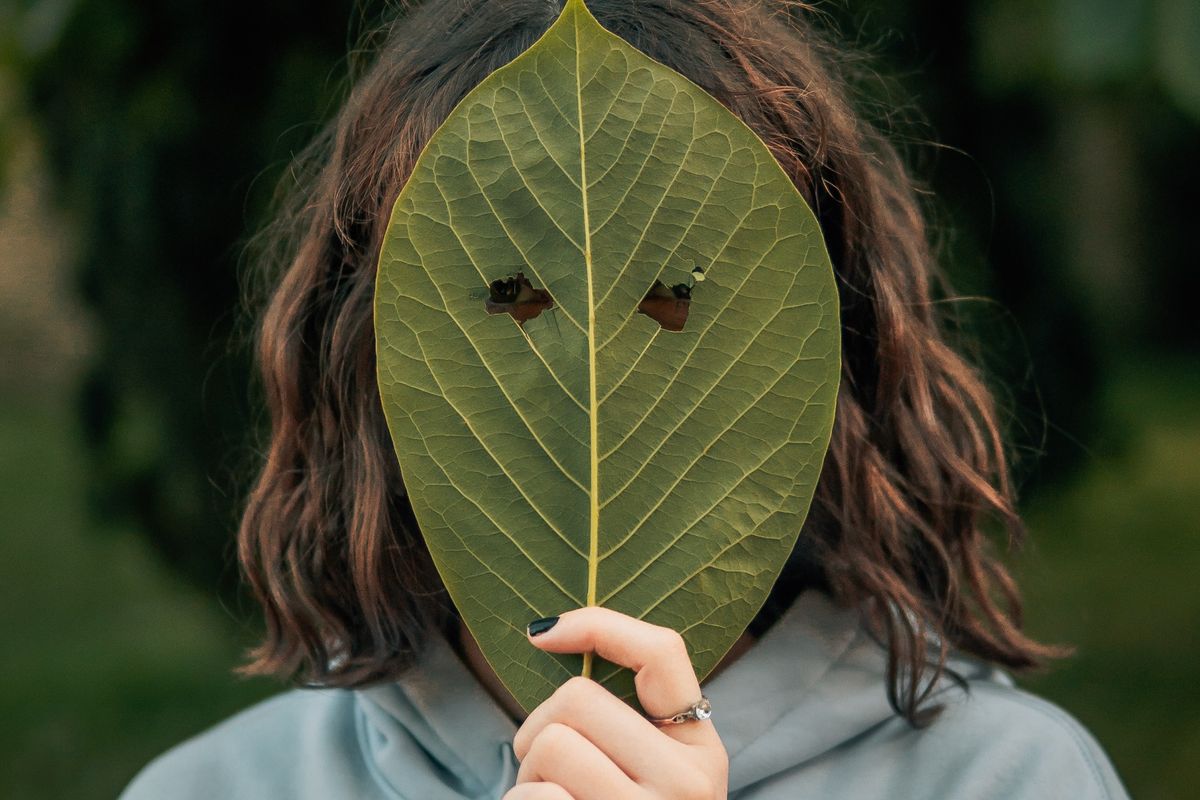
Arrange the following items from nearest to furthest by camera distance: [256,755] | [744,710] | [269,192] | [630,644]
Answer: [630,644], [744,710], [256,755], [269,192]

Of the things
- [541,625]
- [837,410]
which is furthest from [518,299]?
[837,410]

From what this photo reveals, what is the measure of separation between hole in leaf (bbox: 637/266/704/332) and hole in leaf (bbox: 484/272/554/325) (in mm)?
50

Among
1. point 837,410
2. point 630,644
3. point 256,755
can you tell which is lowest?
point 256,755

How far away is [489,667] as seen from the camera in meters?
1.20

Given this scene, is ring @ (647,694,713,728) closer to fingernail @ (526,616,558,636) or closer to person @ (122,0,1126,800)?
fingernail @ (526,616,558,636)

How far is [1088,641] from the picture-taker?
14.4ft

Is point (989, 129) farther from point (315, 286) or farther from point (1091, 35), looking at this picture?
point (315, 286)

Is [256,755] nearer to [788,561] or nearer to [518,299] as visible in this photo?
[788,561]

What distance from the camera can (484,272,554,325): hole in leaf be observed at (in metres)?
0.65

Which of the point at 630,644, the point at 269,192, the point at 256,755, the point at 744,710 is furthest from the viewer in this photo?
the point at 269,192

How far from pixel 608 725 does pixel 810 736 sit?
1.77 feet

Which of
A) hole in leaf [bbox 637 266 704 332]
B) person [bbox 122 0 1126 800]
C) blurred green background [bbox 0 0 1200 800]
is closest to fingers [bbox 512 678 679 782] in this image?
hole in leaf [bbox 637 266 704 332]

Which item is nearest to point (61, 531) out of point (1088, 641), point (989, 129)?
point (1088, 641)

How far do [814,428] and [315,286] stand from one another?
0.70 m
